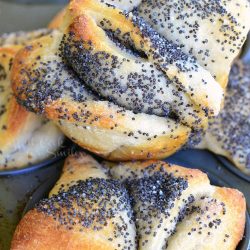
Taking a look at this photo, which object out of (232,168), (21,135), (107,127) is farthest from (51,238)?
(232,168)

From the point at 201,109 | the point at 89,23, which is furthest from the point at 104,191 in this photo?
the point at 89,23

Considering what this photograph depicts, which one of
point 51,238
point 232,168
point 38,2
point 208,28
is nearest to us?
point 51,238

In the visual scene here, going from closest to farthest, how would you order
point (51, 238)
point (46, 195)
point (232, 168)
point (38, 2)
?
point (51, 238) → point (46, 195) → point (232, 168) → point (38, 2)

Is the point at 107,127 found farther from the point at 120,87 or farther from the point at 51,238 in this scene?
the point at 51,238

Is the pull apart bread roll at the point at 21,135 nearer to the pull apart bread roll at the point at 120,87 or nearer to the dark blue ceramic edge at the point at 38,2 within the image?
the pull apart bread roll at the point at 120,87

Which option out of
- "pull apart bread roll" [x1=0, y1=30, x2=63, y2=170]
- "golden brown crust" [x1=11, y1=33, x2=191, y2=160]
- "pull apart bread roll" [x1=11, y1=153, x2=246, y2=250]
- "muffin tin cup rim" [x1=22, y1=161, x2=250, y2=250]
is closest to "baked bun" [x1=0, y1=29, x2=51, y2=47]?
"pull apart bread roll" [x1=0, y1=30, x2=63, y2=170]

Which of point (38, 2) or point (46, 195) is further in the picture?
point (38, 2)

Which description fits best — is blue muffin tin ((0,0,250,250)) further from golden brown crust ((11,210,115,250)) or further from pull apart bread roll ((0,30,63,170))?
golden brown crust ((11,210,115,250))
